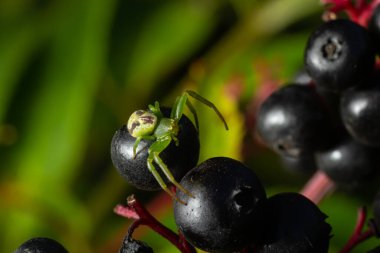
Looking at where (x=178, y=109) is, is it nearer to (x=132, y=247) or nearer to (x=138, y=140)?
(x=138, y=140)

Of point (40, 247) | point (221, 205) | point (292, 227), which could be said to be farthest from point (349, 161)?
point (40, 247)

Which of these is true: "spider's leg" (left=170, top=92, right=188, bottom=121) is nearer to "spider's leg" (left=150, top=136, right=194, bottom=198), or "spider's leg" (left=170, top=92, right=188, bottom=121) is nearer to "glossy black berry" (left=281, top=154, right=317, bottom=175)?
"spider's leg" (left=150, top=136, right=194, bottom=198)

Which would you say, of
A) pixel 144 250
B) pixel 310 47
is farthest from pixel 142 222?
pixel 310 47

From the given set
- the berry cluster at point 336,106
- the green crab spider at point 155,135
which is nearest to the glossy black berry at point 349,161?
the berry cluster at point 336,106

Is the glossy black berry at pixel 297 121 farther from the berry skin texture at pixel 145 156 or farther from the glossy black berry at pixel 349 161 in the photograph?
the berry skin texture at pixel 145 156

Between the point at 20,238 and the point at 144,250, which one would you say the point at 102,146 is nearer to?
the point at 20,238

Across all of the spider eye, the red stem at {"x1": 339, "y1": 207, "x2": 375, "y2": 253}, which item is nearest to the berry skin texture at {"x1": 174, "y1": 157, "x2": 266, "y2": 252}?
the spider eye
